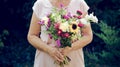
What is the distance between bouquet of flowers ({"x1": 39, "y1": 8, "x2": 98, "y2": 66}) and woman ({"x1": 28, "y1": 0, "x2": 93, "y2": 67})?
7 centimetres

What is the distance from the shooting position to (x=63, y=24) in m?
4.09

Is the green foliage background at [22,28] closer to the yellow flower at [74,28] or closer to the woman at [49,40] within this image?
the woman at [49,40]

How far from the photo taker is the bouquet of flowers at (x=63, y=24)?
13.4 ft

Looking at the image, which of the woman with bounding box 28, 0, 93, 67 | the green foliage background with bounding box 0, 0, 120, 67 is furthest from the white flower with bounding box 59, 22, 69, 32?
the green foliage background with bounding box 0, 0, 120, 67

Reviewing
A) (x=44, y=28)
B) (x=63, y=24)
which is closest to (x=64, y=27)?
(x=63, y=24)

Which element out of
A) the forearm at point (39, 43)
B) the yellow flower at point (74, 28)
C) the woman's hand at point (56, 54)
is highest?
the yellow flower at point (74, 28)

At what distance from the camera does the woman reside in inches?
165

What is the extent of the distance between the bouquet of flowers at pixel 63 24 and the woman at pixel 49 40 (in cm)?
7

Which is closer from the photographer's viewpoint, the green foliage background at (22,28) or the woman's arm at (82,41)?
the woman's arm at (82,41)

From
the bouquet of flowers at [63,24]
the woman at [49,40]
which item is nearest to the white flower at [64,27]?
→ the bouquet of flowers at [63,24]

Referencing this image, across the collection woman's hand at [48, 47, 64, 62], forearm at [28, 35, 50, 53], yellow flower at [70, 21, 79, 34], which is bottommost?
woman's hand at [48, 47, 64, 62]

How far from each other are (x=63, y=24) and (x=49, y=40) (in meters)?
0.22

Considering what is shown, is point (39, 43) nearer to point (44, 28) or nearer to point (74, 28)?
point (44, 28)

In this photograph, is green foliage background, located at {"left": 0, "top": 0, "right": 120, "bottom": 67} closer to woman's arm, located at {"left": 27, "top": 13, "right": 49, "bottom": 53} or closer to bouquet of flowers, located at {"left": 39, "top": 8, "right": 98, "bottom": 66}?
woman's arm, located at {"left": 27, "top": 13, "right": 49, "bottom": 53}
